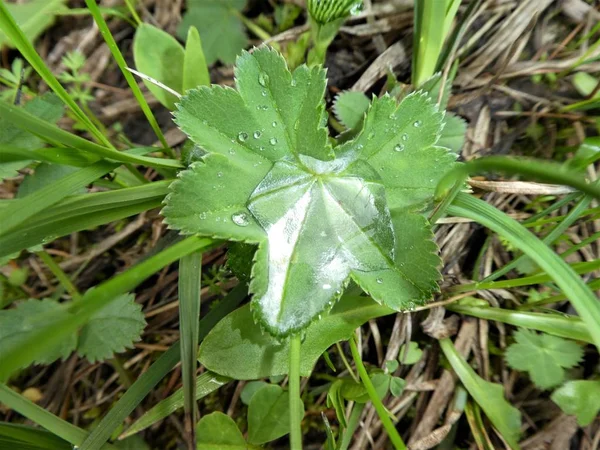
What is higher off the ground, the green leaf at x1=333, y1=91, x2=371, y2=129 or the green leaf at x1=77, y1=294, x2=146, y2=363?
the green leaf at x1=333, y1=91, x2=371, y2=129

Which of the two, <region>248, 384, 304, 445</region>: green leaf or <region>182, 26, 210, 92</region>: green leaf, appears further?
<region>182, 26, 210, 92</region>: green leaf

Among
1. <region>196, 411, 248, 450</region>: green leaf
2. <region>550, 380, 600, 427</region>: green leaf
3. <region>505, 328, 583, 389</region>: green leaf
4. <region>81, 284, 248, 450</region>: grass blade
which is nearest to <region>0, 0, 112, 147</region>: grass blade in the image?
<region>81, 284, 248, 450</region>: grass blade

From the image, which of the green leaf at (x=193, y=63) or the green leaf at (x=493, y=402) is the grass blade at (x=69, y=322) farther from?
the green leaf at (x=493, y=402)

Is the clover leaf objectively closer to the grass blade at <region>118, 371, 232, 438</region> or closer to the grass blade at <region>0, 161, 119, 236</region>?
the grass blade at <region>0, 161, 119, 236</region>

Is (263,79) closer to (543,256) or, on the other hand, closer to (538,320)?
(543,256)

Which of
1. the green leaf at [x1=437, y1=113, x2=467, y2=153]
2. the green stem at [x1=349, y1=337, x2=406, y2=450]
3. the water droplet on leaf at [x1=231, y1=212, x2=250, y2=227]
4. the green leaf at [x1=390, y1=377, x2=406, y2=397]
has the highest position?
the water droplet on leaf at [x1=231, y1=212, x2=250, y2=227]

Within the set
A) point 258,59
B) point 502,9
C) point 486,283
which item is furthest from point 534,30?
point 258,59

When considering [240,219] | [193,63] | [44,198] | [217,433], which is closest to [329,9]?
[193,63]

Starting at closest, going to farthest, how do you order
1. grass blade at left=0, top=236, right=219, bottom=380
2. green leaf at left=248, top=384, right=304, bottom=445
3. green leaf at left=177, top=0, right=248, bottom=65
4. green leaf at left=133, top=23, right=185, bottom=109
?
grass blade at left=0, top=236, right=219, bottom=380, green leaf at left=248, top=384, right=304, bottom=445, green leaf at left=133, top=23, right=185, bottom=109, green leaf at left=177, top=0, right=248, bottom=65

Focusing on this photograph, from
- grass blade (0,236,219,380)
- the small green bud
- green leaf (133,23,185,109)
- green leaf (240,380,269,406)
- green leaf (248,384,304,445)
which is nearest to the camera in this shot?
grass blade (0,236,219,380)
